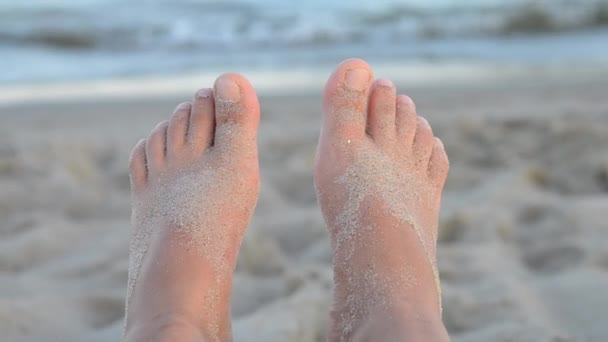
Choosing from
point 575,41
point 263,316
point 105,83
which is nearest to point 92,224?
point 263,316

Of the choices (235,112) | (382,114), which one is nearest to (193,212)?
(235,112)

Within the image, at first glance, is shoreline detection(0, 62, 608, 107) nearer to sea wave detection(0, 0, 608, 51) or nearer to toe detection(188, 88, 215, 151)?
sea wave detection(0, 0, 608, 51)

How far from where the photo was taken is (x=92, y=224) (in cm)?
199

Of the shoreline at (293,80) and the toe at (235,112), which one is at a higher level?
the toe at (235,112)

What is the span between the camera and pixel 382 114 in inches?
67.3

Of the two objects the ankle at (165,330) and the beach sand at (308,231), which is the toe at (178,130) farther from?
the ankle at (165,330)

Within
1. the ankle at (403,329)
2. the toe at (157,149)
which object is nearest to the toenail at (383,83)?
the toe at (157,149)

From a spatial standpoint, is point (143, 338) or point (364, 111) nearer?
point (143, 338)

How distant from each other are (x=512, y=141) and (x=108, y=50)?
11.2 ft

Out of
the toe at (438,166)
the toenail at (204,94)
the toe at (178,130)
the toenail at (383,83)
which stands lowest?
the toe at (438,166)

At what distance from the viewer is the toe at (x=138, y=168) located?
5.55 feet

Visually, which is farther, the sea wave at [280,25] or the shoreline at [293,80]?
the sea wave at [280,25]

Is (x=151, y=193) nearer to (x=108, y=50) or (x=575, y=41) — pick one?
(x=108, y=50)

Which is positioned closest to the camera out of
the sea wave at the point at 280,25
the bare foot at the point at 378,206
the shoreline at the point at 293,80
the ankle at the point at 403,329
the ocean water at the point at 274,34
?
the ankle at the point at 403,329
